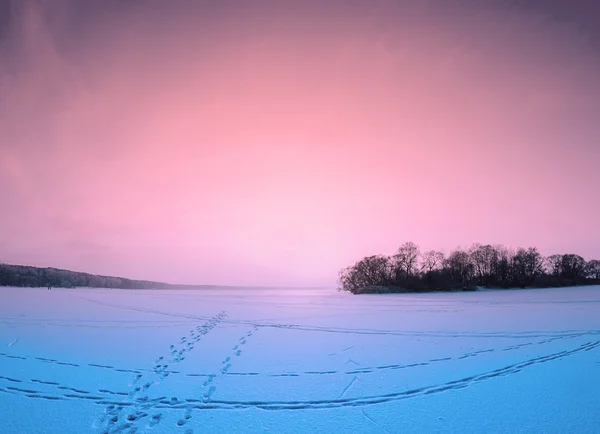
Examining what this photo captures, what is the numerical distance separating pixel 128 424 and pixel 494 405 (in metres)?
5.39

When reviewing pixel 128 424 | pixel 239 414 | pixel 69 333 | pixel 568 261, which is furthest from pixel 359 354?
pixel 568 261

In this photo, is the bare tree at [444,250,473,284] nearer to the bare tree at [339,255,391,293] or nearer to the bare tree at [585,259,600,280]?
the bare tree at [339,255,391,293]

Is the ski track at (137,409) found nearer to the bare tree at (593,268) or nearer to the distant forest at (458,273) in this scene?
the distant forest at (458,273)

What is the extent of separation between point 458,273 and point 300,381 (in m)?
65.4

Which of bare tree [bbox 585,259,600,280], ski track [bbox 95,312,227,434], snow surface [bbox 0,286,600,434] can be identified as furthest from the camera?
bare tree [bbox 585,259,600,280]

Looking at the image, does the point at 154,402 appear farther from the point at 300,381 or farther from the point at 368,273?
the point at 368,273

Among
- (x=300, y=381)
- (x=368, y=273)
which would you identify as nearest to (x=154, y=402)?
(x=300, y=381)

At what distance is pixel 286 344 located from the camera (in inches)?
371

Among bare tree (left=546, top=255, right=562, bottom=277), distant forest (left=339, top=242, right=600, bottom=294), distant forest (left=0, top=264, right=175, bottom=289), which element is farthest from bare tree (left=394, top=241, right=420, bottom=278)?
distant forest (left=0, top=264, right=175, bottom=289)

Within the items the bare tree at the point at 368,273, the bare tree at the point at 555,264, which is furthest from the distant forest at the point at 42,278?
the bare tree at the point at 555,264

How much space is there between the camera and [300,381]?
607 centimetres

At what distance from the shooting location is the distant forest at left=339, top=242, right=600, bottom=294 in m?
55.2

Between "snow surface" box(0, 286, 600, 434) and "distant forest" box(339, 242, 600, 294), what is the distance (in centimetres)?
4335

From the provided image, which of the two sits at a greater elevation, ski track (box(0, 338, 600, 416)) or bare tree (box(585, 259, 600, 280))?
ski track (box(0, 338, 600, 416))
